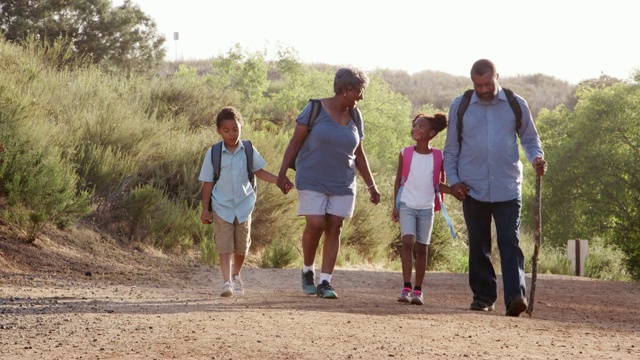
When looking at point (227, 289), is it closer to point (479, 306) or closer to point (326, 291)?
point (326, 291)

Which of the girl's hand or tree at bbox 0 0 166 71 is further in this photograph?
tree at bbox 0 0 166 71

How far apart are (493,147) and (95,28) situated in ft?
89.3

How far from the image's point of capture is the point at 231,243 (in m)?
9.81

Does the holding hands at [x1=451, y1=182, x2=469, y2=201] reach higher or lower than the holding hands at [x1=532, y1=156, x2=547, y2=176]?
lower

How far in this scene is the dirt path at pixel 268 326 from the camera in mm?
6641

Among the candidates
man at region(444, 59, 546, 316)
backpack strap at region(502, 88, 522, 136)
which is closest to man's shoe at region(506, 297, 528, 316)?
man at region(444, 59, 546, 316)

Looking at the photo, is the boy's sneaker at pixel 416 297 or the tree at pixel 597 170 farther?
the tree at pixel 597 170

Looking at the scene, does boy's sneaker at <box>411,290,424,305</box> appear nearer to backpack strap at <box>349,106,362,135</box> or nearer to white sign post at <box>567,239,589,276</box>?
backpack strap at <box>349,106,362,135</box>

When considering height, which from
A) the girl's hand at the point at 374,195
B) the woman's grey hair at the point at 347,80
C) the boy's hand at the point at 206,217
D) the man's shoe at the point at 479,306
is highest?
the woman's grey hair at the point at 347,80

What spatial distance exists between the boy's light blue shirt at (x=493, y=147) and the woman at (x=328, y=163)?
952 mm

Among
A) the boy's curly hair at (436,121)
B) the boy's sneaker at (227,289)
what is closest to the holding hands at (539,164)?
the boy's curly hair at (436,121)

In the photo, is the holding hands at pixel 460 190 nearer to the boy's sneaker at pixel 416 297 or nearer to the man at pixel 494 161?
the man at pixel 494 161

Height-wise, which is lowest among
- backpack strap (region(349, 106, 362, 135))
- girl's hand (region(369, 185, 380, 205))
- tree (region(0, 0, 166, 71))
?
girl's hand (region(369, 185, 380, 205))

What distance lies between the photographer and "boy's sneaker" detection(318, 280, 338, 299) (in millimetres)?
9773
